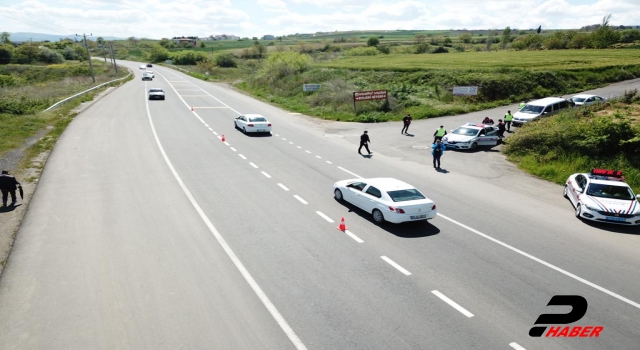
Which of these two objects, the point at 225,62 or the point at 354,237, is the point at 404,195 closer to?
the point at 354,237

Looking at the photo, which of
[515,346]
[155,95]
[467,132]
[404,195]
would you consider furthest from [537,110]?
[155,95]

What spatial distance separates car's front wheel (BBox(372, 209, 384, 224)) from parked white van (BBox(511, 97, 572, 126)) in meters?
21.1

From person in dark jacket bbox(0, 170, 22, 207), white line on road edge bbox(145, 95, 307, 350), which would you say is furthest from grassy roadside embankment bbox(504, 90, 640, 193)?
person in dark jacket bbox(0, 170, 22, 207)

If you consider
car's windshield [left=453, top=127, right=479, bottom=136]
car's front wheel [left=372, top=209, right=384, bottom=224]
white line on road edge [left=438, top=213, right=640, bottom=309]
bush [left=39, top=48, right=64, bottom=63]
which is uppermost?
bush [left=39, top=48, right=64, bottom=63]

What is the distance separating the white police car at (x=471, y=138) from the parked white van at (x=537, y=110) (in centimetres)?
529

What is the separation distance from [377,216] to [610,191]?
900 centimetres

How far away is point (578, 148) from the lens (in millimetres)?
21016

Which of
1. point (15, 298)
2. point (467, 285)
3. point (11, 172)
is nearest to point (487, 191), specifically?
point (467, 285)

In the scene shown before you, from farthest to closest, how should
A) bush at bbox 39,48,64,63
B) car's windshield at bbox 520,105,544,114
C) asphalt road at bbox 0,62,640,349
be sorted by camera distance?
bush at bbox 39,48,64,63
car's windshield at bbox 520,105,544,114
asphalt road at bbox 0,62,640,349

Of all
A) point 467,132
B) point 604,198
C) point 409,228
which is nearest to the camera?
point 409,228

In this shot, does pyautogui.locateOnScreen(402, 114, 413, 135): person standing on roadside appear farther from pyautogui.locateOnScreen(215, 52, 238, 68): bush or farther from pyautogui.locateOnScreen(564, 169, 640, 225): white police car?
pyautogui.locateOnScreen(215, 52, 238, 68): bush

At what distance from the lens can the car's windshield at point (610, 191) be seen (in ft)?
49.5

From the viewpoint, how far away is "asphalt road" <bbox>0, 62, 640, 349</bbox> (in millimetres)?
8188

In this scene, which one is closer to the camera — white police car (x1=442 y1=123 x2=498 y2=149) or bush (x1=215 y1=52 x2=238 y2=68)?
white police car (x1=442 y1=123 x2=498 y2=149)
